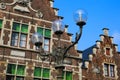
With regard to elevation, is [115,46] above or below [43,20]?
below

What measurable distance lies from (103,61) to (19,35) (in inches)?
232

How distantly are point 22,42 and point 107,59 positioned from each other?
596 cm

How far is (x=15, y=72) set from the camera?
545 inches

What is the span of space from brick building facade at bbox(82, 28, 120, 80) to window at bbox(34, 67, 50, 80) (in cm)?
241

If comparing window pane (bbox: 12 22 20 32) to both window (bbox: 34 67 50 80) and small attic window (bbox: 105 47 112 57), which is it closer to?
window (bbox: 34 67 50 80)

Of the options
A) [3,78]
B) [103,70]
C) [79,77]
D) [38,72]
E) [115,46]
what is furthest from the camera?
[115,46]

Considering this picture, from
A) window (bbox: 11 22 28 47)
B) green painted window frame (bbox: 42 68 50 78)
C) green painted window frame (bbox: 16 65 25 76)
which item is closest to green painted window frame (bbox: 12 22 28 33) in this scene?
window (bbox: 11 22 28 47)

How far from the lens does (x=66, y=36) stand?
52.5 feet

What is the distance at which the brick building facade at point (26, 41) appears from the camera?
13945 mm

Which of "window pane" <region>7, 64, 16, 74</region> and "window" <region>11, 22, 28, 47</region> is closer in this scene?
"window pane" <region>7, 64, 16, 74</region>

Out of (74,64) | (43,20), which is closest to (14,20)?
(43,20)

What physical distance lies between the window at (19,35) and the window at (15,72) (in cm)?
127

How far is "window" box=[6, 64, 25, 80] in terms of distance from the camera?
1370 cm

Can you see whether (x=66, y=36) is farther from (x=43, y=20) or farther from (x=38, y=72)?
(x=38, y=72)
